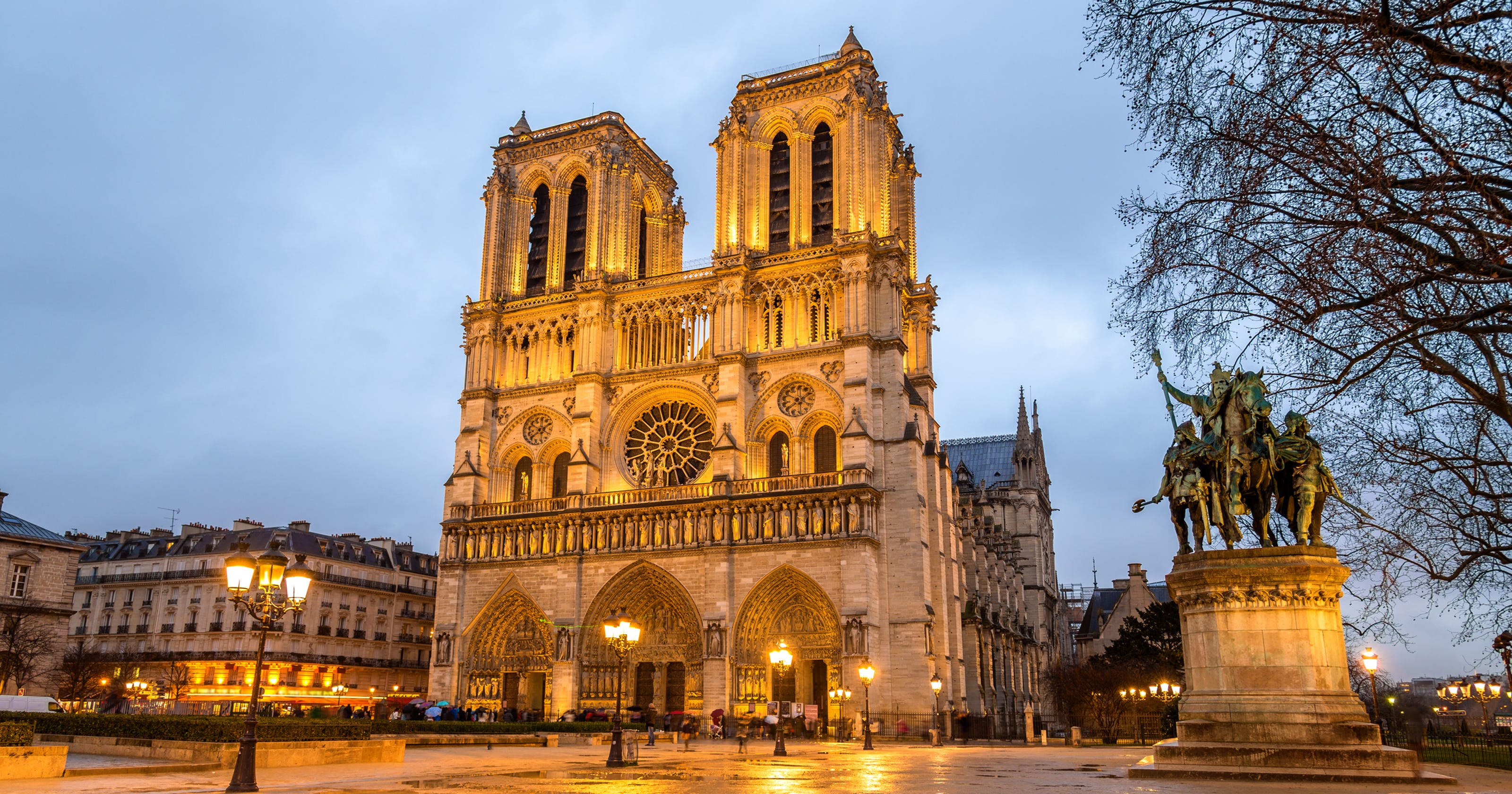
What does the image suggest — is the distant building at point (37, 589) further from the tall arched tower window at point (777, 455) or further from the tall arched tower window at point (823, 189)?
the tall arched tower window at point (823, 189)

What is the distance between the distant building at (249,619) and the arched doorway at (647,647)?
53.9ft

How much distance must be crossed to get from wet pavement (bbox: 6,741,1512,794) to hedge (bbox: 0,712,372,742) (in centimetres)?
76

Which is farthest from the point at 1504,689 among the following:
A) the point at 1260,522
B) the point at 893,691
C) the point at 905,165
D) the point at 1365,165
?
the point at 1365,165

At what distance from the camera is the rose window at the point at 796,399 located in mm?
38531

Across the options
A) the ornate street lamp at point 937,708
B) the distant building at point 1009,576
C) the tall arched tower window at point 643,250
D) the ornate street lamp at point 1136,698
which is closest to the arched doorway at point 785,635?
the ornate street lamp at point 937,708

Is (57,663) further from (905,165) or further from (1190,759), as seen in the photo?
(1190,759)

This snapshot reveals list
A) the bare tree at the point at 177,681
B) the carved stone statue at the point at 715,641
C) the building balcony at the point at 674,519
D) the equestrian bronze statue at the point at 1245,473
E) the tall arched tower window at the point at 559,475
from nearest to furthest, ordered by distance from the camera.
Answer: the equestrian bronze statue at the point at 1245,473
the building balcony at the point at 674,519
the carved stone statue at the point at 715,641
the tall arched tower window at the point at 559,475
the bare tree at the point at 177,681

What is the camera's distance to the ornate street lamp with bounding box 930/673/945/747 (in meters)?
30.5

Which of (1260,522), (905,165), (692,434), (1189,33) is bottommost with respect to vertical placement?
(1260,522)

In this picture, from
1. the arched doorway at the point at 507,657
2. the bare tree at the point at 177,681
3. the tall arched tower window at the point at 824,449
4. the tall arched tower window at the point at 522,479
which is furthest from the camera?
the bare tree at the point at 177,681

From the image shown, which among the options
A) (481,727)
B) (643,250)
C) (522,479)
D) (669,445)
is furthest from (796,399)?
(481,727)

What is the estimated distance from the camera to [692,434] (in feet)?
134

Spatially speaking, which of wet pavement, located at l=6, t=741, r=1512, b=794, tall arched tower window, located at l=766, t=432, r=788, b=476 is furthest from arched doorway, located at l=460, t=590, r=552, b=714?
wet pavement, located at l=6, t=741, r=1512, b=794

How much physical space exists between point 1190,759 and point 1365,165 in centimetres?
794
